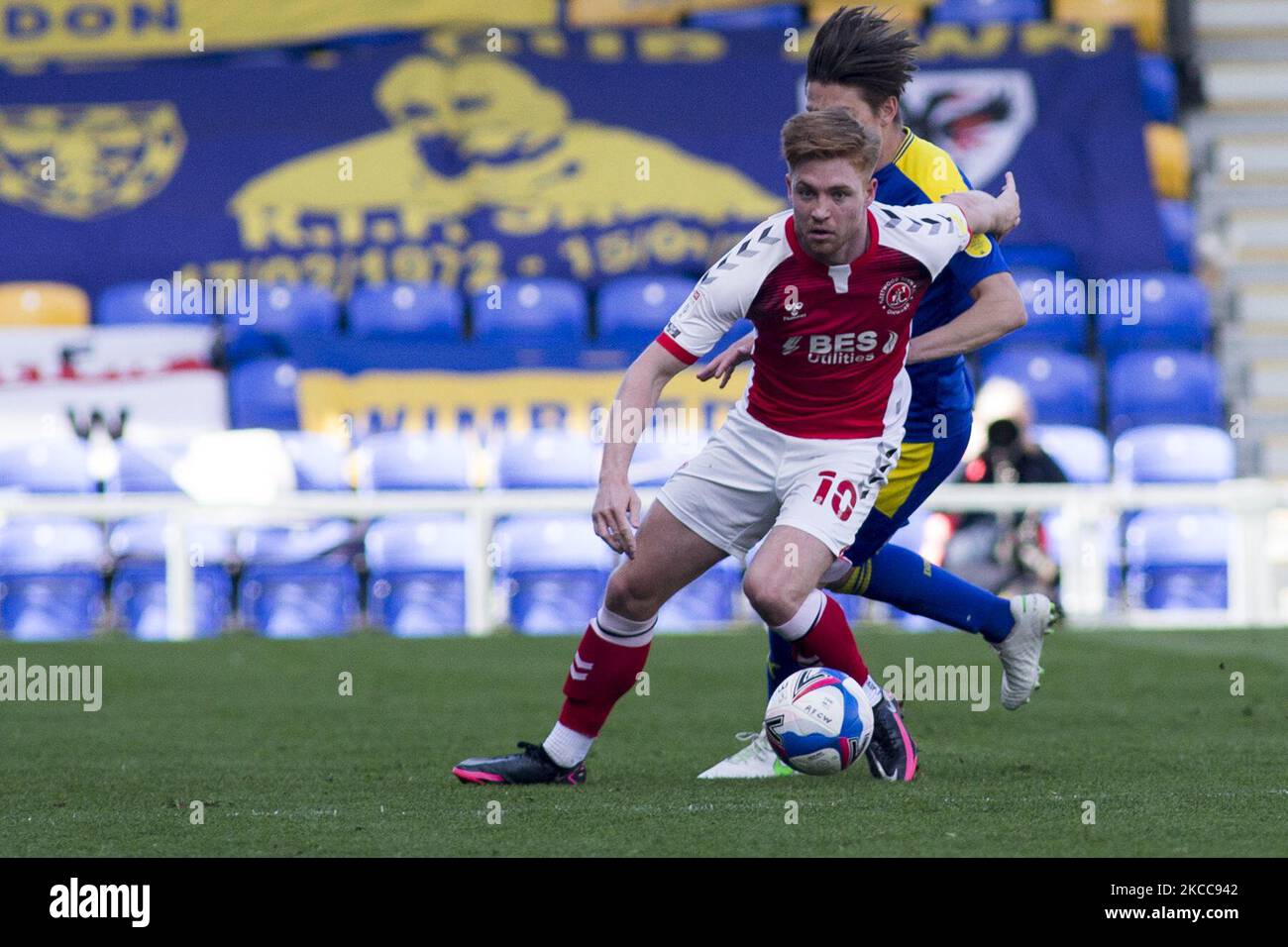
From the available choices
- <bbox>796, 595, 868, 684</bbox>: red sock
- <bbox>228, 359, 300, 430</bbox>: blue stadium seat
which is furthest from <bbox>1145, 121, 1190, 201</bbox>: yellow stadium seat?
<bbox>796, 595, 868, 684</bbox>: red sock

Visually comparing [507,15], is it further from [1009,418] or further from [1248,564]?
[1248,564]

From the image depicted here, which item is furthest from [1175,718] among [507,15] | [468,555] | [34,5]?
[34,5]

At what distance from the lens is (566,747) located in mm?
5629

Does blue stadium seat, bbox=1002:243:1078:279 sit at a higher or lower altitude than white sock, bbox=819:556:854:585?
higher

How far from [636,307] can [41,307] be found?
14.2 feet

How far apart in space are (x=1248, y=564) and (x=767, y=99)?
558cm

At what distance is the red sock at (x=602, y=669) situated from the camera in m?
5.62

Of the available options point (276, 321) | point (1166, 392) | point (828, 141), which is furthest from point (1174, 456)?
point (828, 141)

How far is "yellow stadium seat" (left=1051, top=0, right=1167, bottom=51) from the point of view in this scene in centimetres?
1648

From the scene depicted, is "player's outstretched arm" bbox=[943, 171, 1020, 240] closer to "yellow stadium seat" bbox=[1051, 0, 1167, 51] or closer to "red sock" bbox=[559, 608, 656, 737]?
"red sock" bbox=[559, 608, 656, 737]

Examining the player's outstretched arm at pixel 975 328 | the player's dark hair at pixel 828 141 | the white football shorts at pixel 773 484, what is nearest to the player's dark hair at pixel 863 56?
the player's dark hair at pixel 828 141

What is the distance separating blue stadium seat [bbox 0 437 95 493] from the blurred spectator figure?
18.6 feet

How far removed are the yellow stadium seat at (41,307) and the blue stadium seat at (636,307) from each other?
3790mm

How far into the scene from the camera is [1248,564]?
1227cm
